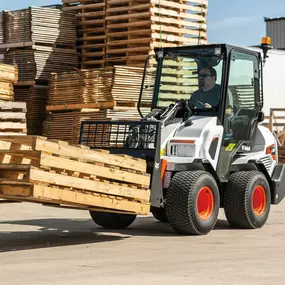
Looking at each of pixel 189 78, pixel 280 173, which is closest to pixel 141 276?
pixel 189 78

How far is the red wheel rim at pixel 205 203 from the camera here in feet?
30.2

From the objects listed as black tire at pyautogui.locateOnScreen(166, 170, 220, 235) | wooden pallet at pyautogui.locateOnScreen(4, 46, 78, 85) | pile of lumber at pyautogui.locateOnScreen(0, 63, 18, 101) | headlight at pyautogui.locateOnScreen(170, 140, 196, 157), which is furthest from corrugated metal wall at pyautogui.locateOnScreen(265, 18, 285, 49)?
black tire at pyautogui.locateOnScreen(166, 170, 220, 235)

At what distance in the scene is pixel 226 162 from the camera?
32.2 ft

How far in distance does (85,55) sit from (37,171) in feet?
30.6

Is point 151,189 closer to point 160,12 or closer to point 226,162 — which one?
point 226,162

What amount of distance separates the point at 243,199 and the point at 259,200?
512 millimetres

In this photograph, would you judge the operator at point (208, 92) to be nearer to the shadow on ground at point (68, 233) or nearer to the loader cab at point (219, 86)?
the loader cab at point (219, 86)

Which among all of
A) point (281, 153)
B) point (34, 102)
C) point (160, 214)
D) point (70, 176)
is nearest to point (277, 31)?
point (281, 153)

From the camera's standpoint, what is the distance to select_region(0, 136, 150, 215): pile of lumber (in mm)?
7445

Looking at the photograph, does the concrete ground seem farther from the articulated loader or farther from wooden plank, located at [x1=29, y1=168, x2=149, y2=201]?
wooden plank, located at [x1=29, y1=168, x2=149, y2=201]

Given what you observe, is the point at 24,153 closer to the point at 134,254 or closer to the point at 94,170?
the point at 94,170

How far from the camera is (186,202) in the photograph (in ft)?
29.2

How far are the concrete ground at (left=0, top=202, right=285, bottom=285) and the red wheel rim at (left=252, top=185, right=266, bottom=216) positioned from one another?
0.24 meters

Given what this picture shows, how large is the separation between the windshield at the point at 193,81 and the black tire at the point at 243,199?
40.4 inches
